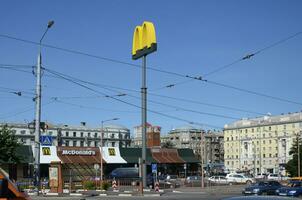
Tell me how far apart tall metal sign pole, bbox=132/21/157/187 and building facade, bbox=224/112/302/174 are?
316 ft

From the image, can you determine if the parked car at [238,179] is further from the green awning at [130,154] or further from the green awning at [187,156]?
the green awning at [187,156]

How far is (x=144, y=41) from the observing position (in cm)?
4778

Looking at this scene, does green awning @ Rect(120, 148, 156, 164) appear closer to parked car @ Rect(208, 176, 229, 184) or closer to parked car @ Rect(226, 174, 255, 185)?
parked car @ Rect(208, 176, 229, 184)

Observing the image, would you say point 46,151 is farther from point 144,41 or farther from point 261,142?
point 261,142

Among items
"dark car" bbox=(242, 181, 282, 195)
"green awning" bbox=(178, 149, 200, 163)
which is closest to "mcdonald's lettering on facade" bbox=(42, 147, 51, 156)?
"green awning" bbox=(178, 149, 200, 163)

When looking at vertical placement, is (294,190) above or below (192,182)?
above

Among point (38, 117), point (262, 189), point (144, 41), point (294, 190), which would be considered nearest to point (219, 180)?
point (144, 41)

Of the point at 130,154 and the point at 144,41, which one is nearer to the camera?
the point at 144,41

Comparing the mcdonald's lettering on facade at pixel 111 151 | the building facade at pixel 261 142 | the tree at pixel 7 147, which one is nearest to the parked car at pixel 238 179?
the mcdonald's lettering on facade at pixel 111 151

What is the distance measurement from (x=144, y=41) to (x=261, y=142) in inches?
4545

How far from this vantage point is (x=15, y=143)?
53750 mm

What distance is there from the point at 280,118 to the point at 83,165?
82086 mm

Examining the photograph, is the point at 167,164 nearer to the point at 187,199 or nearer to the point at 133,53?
the point at 133,53

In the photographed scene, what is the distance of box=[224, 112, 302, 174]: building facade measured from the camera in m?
146
